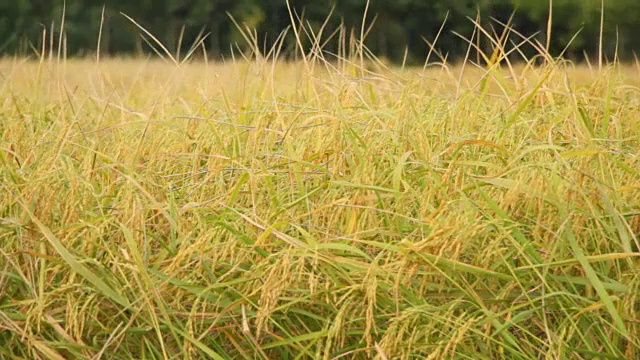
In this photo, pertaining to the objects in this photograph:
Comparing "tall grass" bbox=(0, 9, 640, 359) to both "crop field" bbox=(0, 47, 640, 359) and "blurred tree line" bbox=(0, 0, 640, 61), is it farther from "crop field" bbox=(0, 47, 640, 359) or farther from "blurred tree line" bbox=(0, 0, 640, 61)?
"blurred tree line" bbox=(0, 0, 640, 61)

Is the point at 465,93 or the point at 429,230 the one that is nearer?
the point at 429,230

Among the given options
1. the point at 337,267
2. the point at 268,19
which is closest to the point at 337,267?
the point at 337,267

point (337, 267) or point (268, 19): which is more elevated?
point (337, 267)

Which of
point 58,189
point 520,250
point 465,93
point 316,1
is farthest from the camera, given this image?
point 316,1

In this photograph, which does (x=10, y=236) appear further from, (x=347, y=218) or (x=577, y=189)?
(x=577, y=189)

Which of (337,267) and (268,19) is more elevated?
(337,267)

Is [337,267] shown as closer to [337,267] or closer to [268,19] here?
[337,267]

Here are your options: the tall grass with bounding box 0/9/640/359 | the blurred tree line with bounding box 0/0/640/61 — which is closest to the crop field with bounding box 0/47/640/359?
the tall grass with bounding box 0/9/640/359

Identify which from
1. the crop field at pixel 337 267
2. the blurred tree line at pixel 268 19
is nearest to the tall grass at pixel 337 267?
the crop field at pixel 337 267

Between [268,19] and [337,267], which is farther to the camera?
[268,19]

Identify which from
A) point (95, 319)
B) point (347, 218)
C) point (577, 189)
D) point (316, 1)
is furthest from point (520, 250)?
point (316, 1)

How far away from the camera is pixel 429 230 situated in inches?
52.2

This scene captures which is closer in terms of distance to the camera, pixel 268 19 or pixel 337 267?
pixel 337 267

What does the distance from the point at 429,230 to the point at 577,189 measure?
229mm
